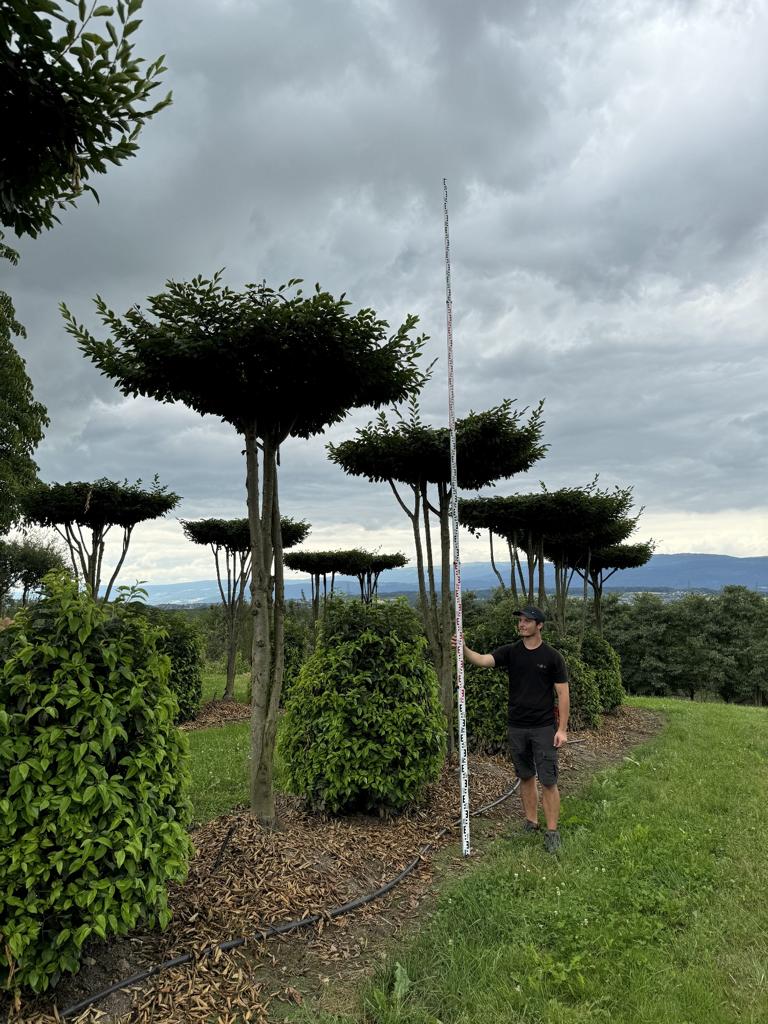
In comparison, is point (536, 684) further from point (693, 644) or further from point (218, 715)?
point (693, 644)

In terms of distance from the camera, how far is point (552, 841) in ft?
16.6

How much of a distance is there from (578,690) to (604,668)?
8.18 feet

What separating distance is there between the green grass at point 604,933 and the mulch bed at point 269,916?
294mm

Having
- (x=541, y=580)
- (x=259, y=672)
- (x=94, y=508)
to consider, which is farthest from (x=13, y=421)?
(x=259, y=672)

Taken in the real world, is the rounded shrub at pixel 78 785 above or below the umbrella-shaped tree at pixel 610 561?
below

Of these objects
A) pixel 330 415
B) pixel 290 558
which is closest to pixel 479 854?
pixel 330 415

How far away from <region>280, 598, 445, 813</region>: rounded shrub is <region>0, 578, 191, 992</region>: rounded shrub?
91.1 inches

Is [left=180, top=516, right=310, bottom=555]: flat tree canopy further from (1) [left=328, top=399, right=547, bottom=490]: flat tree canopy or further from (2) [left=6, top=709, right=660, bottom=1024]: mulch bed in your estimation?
(2) [left=6, top=709, right=660, bottom=1024]: mulch bed

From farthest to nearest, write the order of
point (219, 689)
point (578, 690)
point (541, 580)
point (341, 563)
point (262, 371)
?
point (341, 563), point (219, 689), point (541, 580), point (578, 690), point (262, 371)

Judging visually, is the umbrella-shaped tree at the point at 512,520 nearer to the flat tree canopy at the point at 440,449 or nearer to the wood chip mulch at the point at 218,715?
the flat tree canopy at the point at 440,449

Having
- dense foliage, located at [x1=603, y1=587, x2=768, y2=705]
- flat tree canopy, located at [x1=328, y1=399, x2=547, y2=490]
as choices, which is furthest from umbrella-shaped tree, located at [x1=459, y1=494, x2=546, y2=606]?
dense foliage, located at [x1=603, y1=587, x2=768, y2=705]

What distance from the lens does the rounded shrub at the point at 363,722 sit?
5438 millimetres

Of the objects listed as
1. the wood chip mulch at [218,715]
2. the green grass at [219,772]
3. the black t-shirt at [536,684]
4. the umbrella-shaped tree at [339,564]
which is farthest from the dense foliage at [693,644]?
the black t-shirt at [536,684]

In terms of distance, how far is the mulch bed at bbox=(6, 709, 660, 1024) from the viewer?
2.92 metres
